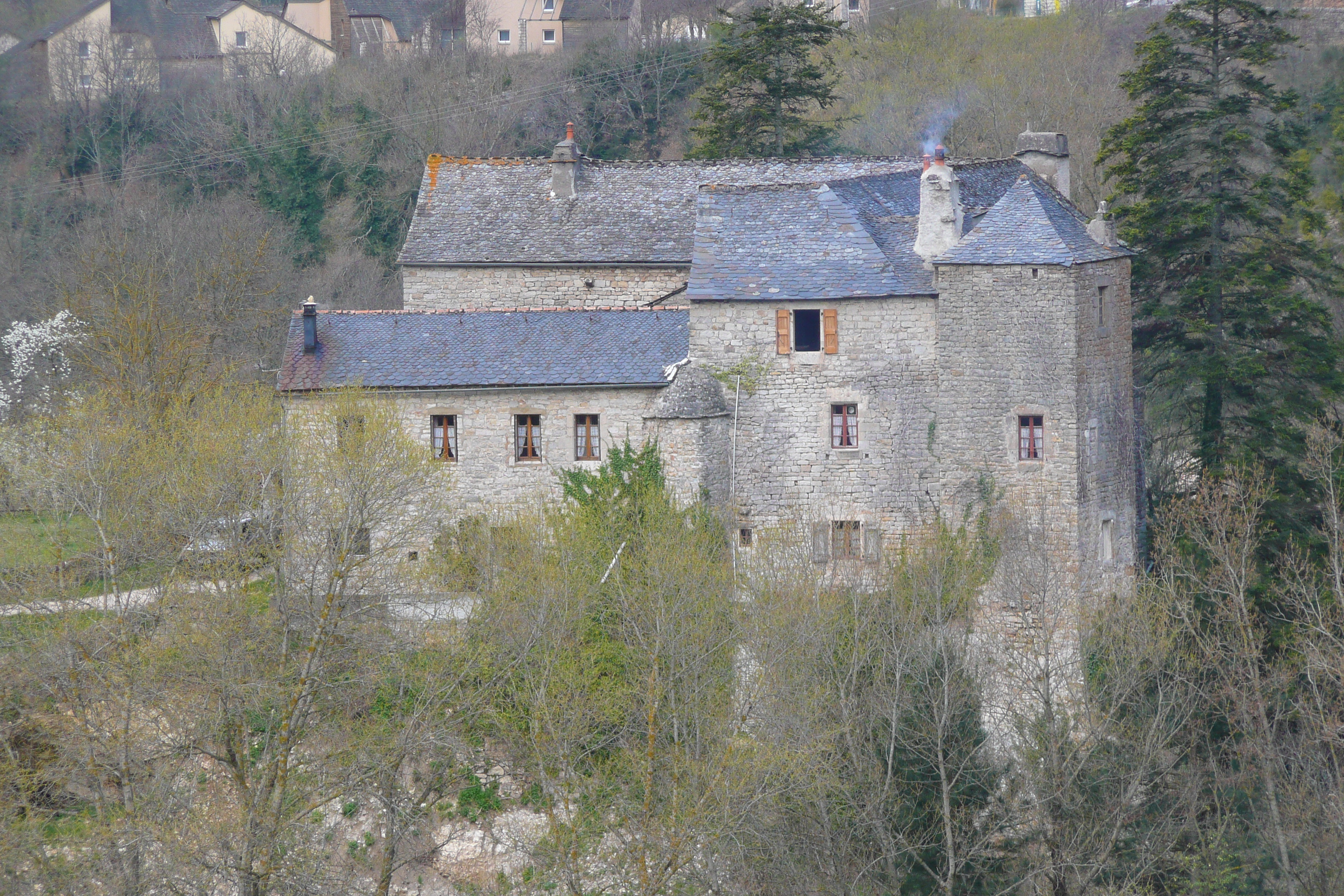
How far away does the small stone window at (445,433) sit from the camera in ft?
90.6

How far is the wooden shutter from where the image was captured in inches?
1051

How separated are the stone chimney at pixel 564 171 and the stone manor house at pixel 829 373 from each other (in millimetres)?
5096

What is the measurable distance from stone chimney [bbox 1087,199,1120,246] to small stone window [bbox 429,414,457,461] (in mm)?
10885

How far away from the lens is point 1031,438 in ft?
87.9

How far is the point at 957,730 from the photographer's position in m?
23.1

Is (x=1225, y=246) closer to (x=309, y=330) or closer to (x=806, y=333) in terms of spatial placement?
(x=806, y=333)

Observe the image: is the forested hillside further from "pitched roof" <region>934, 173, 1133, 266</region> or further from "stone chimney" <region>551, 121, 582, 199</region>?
"stone chimney" <region>551, 121, 582, 199</region>

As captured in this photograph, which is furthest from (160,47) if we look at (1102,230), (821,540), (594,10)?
(1102,230)

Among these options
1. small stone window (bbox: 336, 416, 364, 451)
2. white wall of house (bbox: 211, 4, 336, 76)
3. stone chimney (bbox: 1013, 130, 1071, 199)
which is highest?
white wall of house (bbox: 211, 4, 336, 76)

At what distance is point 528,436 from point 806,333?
489cm

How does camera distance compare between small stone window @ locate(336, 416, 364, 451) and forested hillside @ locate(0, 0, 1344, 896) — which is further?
small stone window @ locate(336, 416, 364, 451)

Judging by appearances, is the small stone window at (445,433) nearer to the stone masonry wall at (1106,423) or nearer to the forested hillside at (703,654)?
the forested hillside at (703,654)

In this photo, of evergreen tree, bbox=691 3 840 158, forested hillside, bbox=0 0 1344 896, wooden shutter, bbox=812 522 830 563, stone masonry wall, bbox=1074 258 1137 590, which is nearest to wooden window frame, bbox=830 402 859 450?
wooden shutter, bbox=812 522 830 563

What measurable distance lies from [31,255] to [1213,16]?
3187cm
